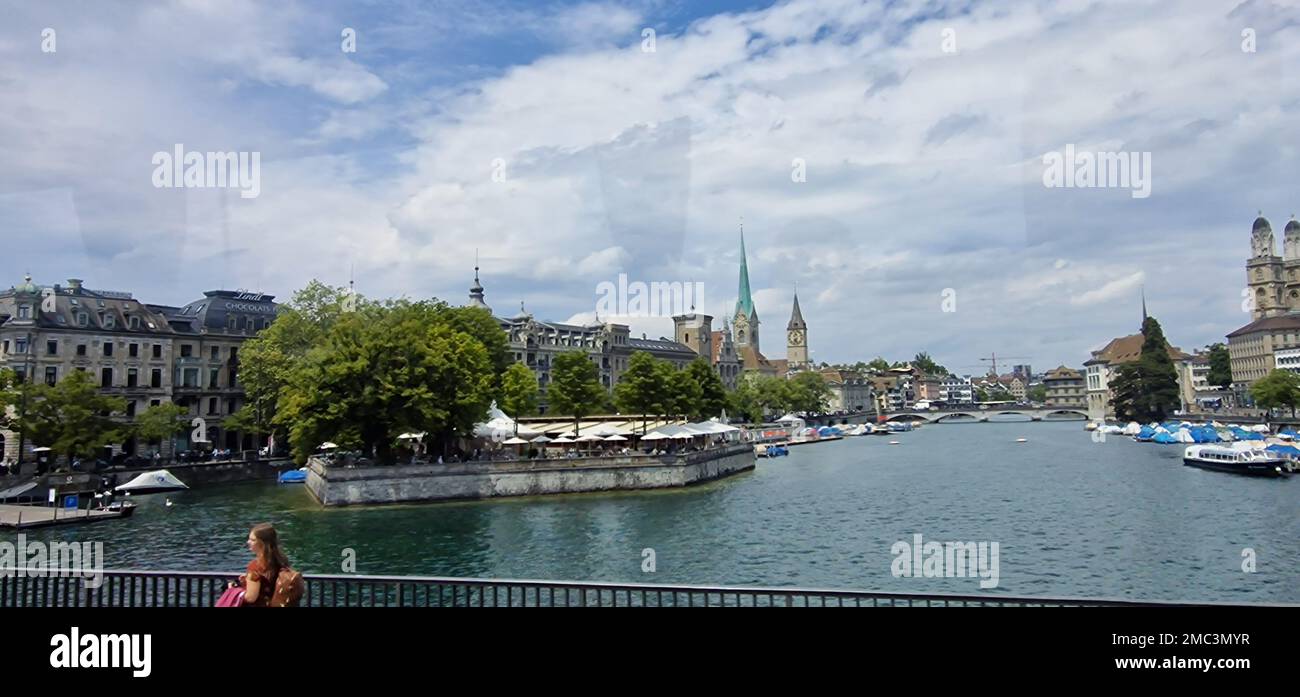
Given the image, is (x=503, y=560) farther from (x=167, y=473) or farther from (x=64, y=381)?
(x=64, y=381)

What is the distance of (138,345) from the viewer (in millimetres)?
75438

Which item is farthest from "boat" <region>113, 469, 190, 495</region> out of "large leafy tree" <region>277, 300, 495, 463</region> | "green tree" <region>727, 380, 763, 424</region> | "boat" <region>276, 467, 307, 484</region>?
"green tree" <region>727, 380, 763, 424</region>

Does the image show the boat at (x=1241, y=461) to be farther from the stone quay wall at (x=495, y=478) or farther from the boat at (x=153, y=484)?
the boat at (x=153, y=484)

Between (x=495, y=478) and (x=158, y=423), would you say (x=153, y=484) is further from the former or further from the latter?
(x=495, y=478)

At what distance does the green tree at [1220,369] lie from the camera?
6939 inches

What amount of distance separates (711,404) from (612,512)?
143 feet

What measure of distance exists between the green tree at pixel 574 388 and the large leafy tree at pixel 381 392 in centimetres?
1649

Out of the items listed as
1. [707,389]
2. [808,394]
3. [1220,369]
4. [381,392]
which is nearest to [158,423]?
[381,392]

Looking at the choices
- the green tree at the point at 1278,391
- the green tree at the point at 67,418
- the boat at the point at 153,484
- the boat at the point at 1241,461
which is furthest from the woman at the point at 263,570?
the green tree at the point at 1278,391

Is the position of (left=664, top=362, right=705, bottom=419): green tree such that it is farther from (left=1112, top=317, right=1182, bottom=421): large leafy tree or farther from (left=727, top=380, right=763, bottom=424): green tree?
(left=1112, top=317, right=1182, bottom=421): large leafy tree

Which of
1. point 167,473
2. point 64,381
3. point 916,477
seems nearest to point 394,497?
point 167,473

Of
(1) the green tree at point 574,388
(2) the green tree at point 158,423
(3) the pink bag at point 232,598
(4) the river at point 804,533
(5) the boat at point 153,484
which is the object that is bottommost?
(4) the river at point 804,533

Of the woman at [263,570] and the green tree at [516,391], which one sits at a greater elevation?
the green tree at [516,391]
